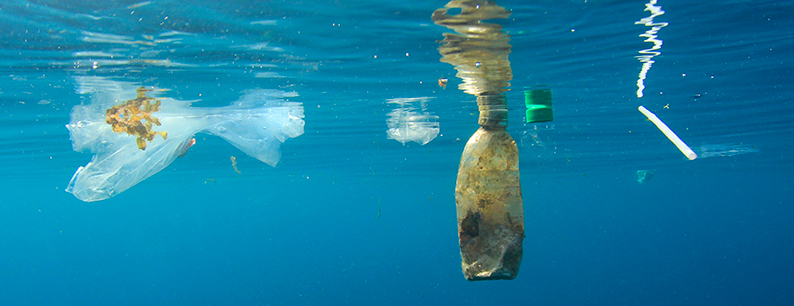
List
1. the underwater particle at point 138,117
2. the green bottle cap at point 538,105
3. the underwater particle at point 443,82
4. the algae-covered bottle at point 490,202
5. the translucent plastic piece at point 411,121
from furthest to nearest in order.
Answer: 1. the translucent plastic piece at point 411,121
2. the underwater particle at point 443,82
3. the underwater particle at point 138,117
4. the green bottle cap at point 538,105
5. the algae-covered bottle at point 490,202

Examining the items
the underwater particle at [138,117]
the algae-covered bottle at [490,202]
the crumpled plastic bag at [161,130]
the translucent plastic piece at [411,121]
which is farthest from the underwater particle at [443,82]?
the underwater particle at [138,117]

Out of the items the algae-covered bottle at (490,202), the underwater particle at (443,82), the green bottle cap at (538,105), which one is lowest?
the algae-covered bottle at (490,202)

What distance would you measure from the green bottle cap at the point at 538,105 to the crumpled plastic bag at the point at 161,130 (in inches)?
290

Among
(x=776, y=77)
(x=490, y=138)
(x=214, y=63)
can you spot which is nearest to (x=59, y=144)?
(x=214, y=63)

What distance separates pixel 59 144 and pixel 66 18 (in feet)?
53.1

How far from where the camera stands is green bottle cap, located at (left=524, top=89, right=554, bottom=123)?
12.3ft

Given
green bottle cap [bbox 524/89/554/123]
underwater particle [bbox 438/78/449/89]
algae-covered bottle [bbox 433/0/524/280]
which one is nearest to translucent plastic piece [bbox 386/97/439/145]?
underwater particle [bbox 438/78/449/89]

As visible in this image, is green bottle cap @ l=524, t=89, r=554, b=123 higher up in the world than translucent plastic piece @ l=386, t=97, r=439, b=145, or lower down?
lower down

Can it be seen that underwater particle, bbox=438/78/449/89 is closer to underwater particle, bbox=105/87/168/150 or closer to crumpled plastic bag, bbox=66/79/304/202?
crumpled plastic bag, bbox=66/79/304/202

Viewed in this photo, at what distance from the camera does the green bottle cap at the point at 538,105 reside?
3738 mm

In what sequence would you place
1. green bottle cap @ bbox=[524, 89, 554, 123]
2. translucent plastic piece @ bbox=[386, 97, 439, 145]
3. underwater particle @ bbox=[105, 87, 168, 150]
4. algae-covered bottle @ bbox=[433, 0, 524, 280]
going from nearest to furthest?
algae-covered bottle @ bbox=[433, 0, 524, 280] < green bottle cap @ bbox=[524, 89, 554, 123] < underwater particle @ bbox=[105, 87, 168, 150] < translucent plastic piece @ bbox=[386, 97, 439, 145]

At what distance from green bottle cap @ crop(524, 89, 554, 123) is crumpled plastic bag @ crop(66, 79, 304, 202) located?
7.37m

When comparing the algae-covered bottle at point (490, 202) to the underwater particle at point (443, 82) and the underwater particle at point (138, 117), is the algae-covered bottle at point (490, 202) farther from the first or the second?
the underwater particle at point (138, 117)

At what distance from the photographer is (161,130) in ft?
35.6
